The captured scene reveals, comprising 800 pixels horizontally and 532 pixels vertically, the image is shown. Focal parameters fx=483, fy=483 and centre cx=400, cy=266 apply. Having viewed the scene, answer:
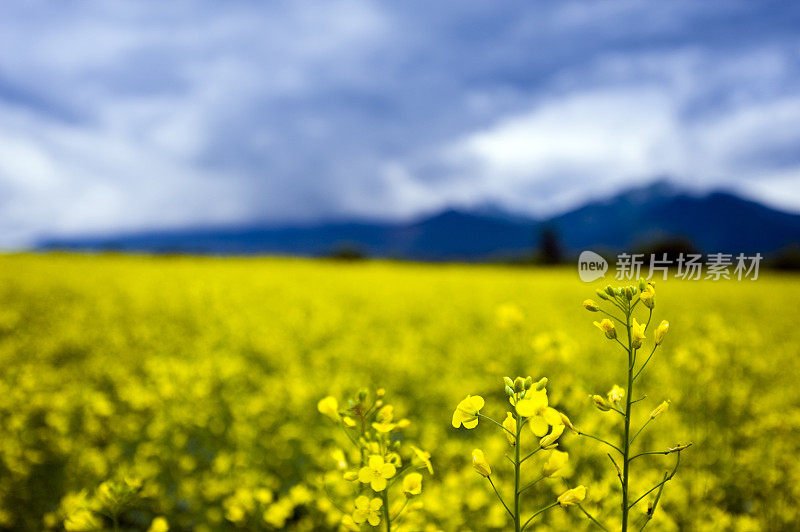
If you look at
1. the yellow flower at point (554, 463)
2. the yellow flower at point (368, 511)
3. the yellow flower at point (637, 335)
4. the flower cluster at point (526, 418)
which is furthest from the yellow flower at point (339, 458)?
the yellow flower at point (637, 335)

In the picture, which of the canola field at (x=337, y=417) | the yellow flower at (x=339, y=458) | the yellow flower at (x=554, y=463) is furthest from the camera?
the canola field at (x=337, y=417)

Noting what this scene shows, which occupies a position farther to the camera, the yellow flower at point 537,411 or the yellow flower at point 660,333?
the yellow flower at point 660,333

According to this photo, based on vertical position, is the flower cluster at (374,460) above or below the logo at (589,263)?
below

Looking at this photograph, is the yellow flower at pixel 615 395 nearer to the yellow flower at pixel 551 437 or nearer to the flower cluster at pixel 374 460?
the yellow flower at pixel 551 437

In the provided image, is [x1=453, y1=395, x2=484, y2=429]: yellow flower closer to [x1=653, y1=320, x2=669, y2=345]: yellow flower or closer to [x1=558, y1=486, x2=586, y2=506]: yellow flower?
[x1=558, y1=486, x2=586, y2=506]: yellow flower

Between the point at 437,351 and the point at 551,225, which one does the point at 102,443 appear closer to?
the point at 437,351

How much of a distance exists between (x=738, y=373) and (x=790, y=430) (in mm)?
1459

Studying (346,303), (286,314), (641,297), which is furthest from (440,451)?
(346,303)

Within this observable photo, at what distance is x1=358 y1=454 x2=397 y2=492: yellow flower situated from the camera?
0.99 metres

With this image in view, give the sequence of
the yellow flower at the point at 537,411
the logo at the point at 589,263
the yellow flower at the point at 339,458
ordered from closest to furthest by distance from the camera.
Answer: the yellow flower at the point at 537,411
the yellow flower at the point at 339,458
the logo at the point at 589,263

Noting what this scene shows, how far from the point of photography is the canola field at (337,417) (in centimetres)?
237

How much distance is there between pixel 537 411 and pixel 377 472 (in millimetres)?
365

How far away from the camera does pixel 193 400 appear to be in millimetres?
3732

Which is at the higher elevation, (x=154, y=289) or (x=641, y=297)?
(x=641, y=297)
